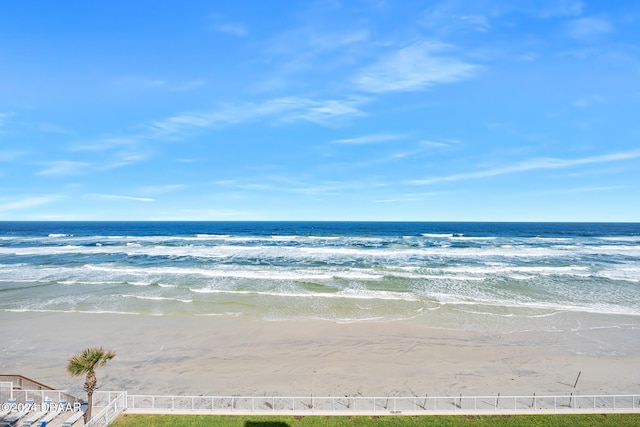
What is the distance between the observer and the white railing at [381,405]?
10539 millimetres

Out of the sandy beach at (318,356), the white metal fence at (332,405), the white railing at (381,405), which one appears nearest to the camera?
the white metal fence at (332,405)

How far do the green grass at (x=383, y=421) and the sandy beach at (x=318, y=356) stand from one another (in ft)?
8.33

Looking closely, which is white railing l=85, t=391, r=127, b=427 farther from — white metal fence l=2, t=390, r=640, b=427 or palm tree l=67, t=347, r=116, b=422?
palm tree l=67, t=347, r=116, b=422

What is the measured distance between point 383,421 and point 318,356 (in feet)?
20.2

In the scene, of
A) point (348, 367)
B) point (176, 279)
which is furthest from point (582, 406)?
point (176, 279)

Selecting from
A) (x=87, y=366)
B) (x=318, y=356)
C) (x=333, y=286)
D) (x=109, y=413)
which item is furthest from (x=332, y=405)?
(x=333, y=286)

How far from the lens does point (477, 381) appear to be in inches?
532

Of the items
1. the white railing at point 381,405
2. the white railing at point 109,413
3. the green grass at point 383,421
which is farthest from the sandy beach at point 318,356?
the green grass at point 383,421

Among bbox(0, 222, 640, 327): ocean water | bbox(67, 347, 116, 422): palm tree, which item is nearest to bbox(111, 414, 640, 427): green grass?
bbox(67, 347, 116, 422): palm tree

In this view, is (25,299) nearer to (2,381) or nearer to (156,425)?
(2,381)

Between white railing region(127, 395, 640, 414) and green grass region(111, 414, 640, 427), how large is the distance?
1.13ft

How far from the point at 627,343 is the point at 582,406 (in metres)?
8.59

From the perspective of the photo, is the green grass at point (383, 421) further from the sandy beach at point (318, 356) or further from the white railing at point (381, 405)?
the sandy beach at point (318, 356)

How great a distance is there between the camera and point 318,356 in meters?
15.8
